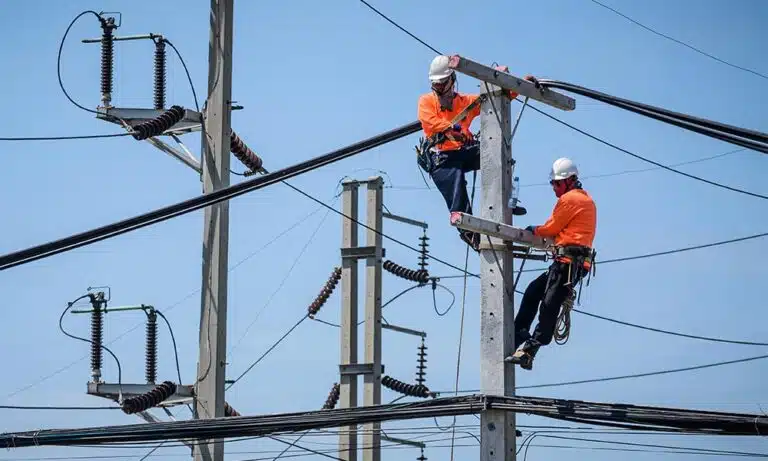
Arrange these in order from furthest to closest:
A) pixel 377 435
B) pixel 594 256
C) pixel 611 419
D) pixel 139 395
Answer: pixel 377 435 < pixel 139 395 < pixel 594 256 < pixel 611 419

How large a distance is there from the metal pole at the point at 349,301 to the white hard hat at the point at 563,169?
666cm

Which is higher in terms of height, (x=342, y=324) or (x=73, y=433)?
(x=342, y=324)

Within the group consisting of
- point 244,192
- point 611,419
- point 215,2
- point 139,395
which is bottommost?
point 611,419

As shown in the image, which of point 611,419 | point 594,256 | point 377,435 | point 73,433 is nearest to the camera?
point 611,419

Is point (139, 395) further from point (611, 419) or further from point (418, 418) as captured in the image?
point (611, 419)

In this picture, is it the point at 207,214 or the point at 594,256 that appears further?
the point at 207,214

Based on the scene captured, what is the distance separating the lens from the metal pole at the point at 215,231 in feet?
53.6

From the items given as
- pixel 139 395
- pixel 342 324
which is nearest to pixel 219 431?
pixel 139 395

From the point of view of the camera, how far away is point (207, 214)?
16.8m

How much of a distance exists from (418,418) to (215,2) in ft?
19.5

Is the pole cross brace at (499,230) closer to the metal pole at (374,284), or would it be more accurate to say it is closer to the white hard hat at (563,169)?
the white hard hat at (563,169)

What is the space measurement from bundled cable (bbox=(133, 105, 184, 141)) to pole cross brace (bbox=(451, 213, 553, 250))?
479 cm

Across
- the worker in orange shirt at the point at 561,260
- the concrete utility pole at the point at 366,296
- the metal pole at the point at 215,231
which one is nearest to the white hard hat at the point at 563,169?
the worker in orange shirt at the point at 561,260

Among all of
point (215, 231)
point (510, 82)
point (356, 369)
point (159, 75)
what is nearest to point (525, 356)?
point (510, 82)
